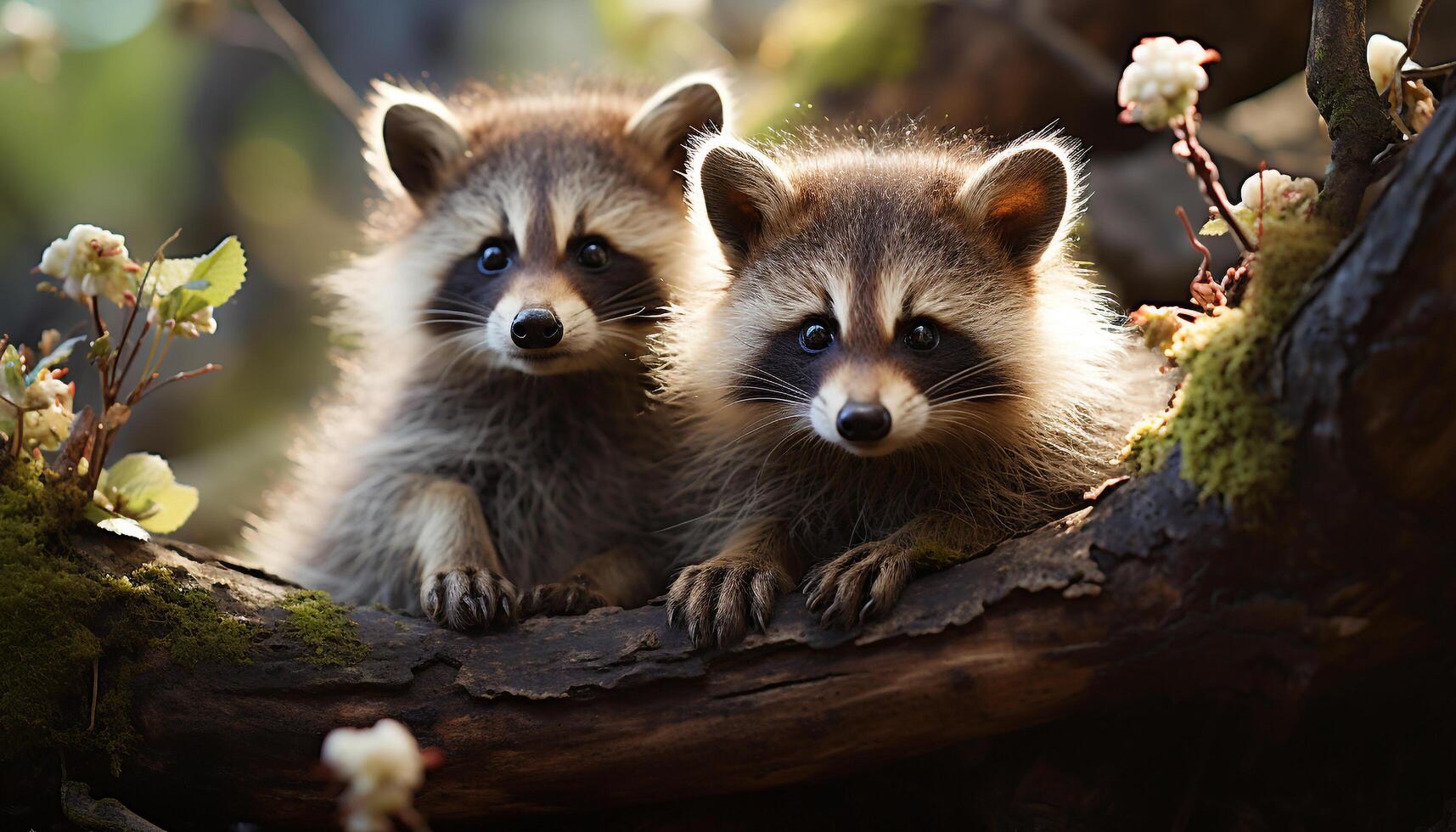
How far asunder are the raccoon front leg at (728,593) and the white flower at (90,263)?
4.15 feet

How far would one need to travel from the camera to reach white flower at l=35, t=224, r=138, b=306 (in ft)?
7.48

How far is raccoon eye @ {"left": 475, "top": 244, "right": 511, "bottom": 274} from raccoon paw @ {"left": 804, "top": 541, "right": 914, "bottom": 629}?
4.89 feet

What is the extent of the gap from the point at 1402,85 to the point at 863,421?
1.16 m

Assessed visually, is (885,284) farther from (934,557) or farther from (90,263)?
(90,263)

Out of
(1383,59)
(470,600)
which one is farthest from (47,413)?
(1383,59)

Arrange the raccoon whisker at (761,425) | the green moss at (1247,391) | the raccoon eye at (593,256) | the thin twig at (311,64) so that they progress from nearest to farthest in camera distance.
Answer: the green moss at (1247,391)
the raccoon whisker at (761,425)
the raccoon eye at (593,256)
the thin twig at (311,64)

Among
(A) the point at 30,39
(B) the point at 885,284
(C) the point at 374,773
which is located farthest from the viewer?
(A) the point at 30,39

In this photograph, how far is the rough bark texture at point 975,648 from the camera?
167 cm

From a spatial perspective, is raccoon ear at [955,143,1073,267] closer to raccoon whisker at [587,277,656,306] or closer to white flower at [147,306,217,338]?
raccoon whisker at [587,277,656,306]

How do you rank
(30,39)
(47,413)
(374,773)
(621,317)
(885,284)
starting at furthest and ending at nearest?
(30,39), (621,317), (885,284), (47,413), (374,773)

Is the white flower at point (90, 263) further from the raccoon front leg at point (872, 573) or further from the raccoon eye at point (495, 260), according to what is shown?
the raccoon front leg at point (872, 573)

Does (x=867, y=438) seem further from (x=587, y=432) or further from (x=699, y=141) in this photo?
(x=587, y=432)

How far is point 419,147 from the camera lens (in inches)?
137

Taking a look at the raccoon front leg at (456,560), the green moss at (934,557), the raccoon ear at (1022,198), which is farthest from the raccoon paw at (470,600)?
the raccoon ear at (1022,198)
